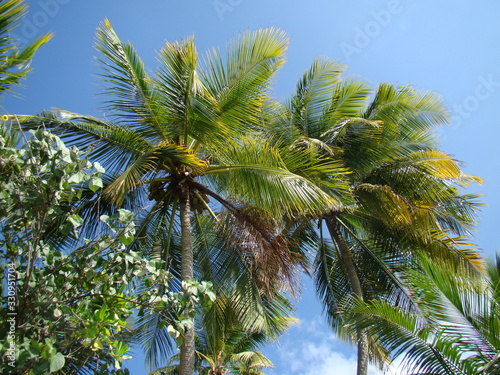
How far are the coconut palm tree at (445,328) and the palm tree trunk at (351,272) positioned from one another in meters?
2.06

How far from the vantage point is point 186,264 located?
795 cm

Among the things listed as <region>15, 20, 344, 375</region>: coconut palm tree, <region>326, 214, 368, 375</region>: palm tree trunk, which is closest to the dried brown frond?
<region>15, 20, 344, 375</region>: coconut palm tree

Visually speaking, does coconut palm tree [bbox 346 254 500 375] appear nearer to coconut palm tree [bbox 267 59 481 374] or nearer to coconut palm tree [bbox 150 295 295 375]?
coconut palm tree [bbox 150 295 295 375]

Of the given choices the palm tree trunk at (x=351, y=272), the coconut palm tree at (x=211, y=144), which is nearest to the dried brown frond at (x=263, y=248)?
the coconut palm tree at (x=211, y=144)

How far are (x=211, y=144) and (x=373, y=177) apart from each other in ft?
16.6

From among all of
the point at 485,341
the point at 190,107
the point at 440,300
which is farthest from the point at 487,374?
the point at 190,107

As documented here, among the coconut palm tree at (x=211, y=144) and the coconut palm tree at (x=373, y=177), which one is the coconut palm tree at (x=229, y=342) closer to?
the coconut palm tree at (x=211, y=144)

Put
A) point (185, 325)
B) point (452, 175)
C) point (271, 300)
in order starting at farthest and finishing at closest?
point (452, 175)
point (271, 300)
point (185, 325)

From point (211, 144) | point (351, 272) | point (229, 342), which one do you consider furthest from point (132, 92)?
point (229, 342)

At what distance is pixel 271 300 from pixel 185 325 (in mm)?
4239

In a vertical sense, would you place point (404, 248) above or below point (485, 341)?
above

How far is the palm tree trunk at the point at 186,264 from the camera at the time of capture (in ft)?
23.5

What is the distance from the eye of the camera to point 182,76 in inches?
322

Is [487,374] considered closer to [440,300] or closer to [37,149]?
[440,300]
